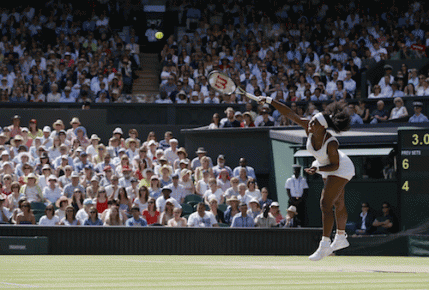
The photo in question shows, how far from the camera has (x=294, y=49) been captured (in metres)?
24.0

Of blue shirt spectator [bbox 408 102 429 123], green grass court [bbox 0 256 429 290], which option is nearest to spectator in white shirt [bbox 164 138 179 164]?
blue shirt spectator [bbox 408 102 429 123]

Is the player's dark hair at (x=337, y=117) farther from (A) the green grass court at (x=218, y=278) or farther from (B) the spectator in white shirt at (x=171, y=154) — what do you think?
(B) the spectator in white shirt at (x=171, y=154)

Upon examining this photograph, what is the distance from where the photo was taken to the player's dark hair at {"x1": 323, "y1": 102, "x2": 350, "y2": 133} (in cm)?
773

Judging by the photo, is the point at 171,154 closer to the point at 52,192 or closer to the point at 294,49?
the point at 52,192

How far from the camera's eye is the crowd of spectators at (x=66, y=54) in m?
21.5

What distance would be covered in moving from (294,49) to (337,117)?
54.5 feet

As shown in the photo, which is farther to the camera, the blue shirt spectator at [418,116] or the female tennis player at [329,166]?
the blue shirt spectator at [418,116]

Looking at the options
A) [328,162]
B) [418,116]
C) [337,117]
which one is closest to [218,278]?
[328,162]

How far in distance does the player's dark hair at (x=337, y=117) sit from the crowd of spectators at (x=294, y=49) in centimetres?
1095

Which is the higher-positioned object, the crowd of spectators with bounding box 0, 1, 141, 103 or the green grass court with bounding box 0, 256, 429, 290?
the crowd of spectators with bounding box 0, 1, 141, 103

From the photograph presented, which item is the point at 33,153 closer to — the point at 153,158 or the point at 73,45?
the point at 153,158

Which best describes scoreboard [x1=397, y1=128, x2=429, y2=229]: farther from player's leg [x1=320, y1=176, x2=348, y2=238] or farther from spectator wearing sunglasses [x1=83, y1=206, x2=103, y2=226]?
spectator wearing sunglasses [x1=83, y1=206, x2=103, y2=226]

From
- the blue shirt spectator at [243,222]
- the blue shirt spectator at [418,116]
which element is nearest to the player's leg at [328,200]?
the blue shirt spectator at [243,222]

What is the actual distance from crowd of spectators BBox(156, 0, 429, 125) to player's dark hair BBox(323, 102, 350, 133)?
10.9 m
